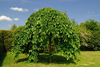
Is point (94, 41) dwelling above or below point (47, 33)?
below

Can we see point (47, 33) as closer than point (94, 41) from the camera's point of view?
Yes

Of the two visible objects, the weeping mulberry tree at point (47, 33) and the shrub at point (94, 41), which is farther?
the shrub at point (94, 41)

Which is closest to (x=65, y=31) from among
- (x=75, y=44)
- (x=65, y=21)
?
(x=65, y=21)

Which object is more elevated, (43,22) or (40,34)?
(43,22)

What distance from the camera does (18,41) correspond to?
594 centimetres

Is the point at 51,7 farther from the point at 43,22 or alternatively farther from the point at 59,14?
the point at 43,22

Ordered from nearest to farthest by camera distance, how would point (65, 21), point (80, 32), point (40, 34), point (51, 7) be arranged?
point (40, 34) < point (65, 21) < point (51, 7) < point (80, 32)

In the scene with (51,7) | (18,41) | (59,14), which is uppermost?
(51,7)

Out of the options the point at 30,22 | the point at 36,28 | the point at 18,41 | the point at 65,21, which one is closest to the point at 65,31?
the point at 65,21

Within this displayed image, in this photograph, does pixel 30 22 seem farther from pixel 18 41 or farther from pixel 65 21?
pixel 65 21

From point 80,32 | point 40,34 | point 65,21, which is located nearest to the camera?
point 40,34

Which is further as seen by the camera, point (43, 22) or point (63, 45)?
point (63, 45)

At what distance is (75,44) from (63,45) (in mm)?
822

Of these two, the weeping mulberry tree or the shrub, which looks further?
the shrub
